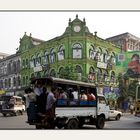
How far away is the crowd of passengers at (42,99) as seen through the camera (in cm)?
1470

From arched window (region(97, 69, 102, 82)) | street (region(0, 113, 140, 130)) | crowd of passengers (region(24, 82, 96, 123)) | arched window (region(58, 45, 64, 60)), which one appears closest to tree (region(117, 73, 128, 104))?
arched window (region(97, 69, 102, 82))

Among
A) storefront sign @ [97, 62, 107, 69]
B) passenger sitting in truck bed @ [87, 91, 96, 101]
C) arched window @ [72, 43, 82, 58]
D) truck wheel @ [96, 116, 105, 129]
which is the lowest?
truck wheel @ [96, 116, 105, 129]

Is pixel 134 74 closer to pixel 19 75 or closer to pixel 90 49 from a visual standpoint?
pixel 90 49

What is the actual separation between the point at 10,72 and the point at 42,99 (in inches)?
1445

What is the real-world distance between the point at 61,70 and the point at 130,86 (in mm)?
8952

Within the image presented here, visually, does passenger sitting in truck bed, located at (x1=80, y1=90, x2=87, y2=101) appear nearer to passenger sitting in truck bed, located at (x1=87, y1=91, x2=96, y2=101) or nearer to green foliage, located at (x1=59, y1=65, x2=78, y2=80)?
passenger sitting in truck bed, located at (x1=87, y1=91, x2=96, y2=101)

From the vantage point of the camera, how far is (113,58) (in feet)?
143

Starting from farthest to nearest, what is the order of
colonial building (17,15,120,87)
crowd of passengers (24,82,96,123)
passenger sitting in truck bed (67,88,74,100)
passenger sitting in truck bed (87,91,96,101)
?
colonial building (17,15,120,87)
passenger sitting in truck bed (87,91,96,101)
passenger sitting in truck bed (67,88,74,100)
crowd of passengers (24,82,96,123)

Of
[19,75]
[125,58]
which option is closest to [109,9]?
[125,58]

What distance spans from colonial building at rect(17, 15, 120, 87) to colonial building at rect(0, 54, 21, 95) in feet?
6.14

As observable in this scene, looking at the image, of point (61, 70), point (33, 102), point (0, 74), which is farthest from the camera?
point (0, 74)

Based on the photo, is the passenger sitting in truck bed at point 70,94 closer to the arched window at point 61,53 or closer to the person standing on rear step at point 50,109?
the person standing on rear step at point 50,109

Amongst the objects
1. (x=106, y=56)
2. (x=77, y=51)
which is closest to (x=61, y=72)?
(x=77, y=51)

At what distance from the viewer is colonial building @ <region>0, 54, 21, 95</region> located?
48.4 m
